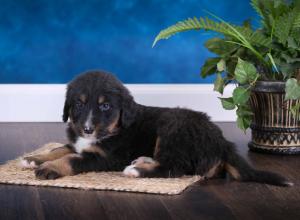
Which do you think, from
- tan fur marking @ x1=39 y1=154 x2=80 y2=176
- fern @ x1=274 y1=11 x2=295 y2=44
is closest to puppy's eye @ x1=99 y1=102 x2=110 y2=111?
tan fur marking @ x1=39 y1=154 x2=80 y2=176

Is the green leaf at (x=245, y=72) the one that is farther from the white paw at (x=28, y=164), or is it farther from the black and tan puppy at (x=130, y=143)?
the white paw at (x=28, y=164)

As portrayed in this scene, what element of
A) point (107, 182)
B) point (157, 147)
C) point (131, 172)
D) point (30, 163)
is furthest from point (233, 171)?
point (30, 163)

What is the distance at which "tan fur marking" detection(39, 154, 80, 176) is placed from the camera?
3.03 metres

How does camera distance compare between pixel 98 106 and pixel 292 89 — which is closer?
pixel 98 106

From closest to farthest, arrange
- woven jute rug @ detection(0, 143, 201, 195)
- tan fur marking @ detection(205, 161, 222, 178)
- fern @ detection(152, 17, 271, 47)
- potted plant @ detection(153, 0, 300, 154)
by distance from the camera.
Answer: woven jute rug @ detection(0, 143, 201, 195), tan fur marking @ detection(205, 161, 222, 178), potted plant @ detection(153, 0, 300, 154), fern @ detection(152, 17, 271, 47)

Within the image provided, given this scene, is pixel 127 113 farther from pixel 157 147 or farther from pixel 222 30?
pixel 222 30

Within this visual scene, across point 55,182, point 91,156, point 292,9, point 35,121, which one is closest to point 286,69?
point 292,9

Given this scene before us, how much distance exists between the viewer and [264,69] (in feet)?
12.3

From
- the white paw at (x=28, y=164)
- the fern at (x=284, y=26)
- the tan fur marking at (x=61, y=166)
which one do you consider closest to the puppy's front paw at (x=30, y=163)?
the white paw at (x=28, y=164)

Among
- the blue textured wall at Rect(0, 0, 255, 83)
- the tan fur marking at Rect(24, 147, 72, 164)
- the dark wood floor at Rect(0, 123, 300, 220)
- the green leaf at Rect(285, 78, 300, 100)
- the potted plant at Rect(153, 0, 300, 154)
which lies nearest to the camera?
the dark wood floor at Rect(0, 123, 300, 220)

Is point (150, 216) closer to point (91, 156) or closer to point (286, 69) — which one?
point (91, 156)

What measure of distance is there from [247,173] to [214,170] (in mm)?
173

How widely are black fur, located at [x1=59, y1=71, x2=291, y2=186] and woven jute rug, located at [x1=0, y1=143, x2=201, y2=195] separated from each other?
41 mm

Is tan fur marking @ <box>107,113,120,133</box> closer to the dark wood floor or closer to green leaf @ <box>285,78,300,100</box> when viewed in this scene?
the dark wood floor
